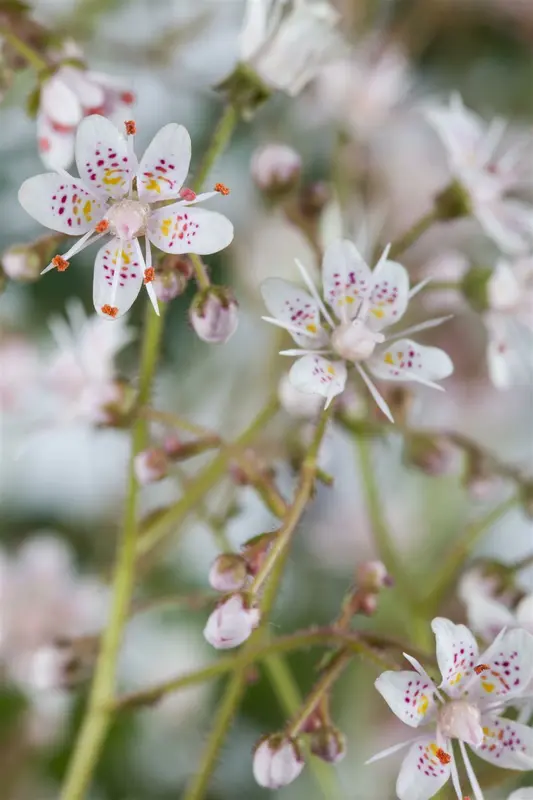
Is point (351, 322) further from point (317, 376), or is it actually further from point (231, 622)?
point (231, 622)

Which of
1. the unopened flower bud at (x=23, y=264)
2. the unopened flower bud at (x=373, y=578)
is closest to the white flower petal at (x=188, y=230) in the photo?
the unopened flower bud at (x=23, y=264)

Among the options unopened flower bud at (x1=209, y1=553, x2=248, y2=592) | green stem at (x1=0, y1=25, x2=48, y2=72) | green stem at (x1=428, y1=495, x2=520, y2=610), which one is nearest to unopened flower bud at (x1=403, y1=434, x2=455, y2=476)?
green stem at (x1=428, y1=495, x2=520, y2=610)

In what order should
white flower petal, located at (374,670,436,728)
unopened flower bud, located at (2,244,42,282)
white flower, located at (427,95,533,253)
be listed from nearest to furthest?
white flower petal, located at (374,670,436,728) < unopened flower bud, located at (2,244,42,282) < white flower, located at (427,95,533,253)

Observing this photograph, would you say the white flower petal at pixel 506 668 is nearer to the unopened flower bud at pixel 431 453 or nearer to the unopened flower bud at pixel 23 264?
the unopened flower bud at pixel 431 453

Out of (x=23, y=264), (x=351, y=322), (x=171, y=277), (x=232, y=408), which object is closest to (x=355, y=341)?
(x=351, y=322)

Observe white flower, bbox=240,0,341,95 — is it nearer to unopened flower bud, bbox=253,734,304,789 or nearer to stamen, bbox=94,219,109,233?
stamen, bbox=94,219,109,233

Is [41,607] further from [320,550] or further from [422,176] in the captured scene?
[422,176]
